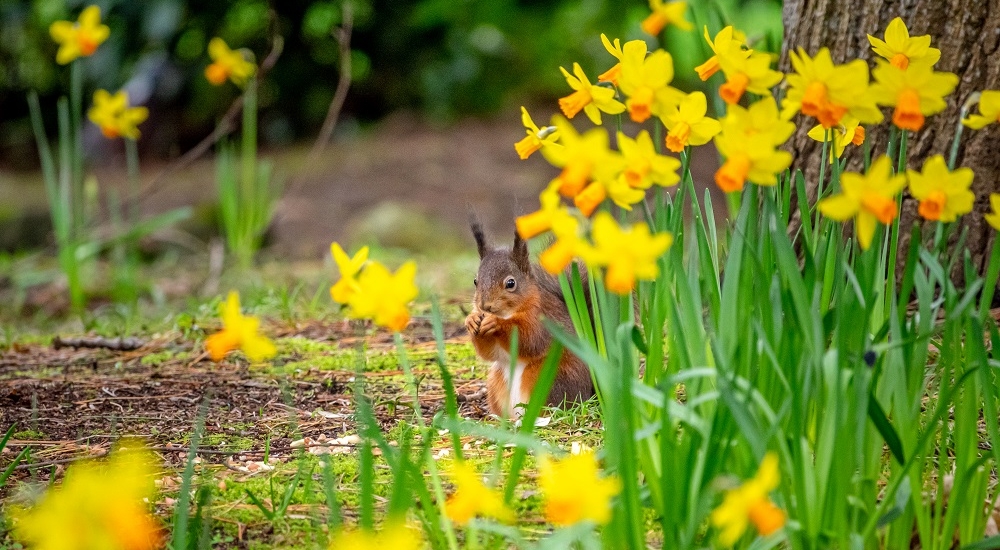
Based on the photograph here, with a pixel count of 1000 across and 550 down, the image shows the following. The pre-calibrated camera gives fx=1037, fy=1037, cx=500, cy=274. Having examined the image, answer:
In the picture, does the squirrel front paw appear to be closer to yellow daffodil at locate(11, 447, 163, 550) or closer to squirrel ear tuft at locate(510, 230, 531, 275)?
squirrel ear tuft at locate(510, 230, 531, 275)

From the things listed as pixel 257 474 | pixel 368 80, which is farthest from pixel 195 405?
pixel 368 80

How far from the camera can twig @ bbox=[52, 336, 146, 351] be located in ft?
10.0

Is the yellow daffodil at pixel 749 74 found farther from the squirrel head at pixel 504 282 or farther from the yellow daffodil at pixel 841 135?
the squirrel head at pixel 504 282

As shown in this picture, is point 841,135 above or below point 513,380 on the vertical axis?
above

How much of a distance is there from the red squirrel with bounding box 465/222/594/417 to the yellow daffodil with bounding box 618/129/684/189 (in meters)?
0.97

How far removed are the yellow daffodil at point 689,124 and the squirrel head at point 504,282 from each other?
86 cm

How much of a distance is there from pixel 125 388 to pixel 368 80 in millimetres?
5656

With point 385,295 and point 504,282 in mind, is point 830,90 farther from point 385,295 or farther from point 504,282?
point 504,282

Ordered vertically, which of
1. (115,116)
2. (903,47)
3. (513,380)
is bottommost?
(513,380)

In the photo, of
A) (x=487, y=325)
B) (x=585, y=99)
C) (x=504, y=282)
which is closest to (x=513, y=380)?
(x=487, y=325)

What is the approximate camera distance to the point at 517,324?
94.6 inches

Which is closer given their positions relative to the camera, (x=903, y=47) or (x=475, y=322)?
(x=903, y=47)

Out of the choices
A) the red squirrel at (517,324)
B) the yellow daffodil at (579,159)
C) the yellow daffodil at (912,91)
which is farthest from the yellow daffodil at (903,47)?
the red squirrel at (517,324)

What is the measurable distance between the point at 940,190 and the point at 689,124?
0.37 meters
